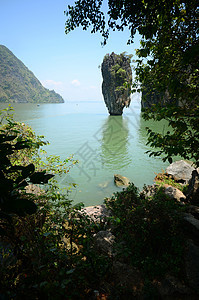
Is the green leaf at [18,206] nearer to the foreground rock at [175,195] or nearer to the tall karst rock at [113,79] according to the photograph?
the foreground rock at [175,195]

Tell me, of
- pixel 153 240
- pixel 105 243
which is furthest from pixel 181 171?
pixel 105 243

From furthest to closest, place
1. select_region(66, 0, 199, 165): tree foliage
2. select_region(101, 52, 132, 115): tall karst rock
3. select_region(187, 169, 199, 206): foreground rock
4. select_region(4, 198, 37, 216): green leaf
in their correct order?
1. select_region(101, 52, 132, 115): tall karst rock
2. select_region(187, 169, 199, 206): foreground rock
3. select_region(66, 0, 199, 165): tree foliage
4. select_region(4, 198, 37, 216): green leaf

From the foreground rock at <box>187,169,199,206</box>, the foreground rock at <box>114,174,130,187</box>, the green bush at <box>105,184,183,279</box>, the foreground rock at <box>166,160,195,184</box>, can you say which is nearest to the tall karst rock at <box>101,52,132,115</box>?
the foreground rock at <box>166,160,195,184</box>

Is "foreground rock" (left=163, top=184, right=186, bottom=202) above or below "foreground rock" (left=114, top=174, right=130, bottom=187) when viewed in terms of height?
above

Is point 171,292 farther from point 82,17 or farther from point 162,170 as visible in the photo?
point 162,170

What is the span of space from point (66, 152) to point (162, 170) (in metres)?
11.1

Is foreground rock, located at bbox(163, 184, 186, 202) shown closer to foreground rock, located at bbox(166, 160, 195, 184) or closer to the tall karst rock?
foreground rock, located at bbox(166, 160, 195, 184)

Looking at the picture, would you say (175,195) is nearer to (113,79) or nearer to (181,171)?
(181,171)

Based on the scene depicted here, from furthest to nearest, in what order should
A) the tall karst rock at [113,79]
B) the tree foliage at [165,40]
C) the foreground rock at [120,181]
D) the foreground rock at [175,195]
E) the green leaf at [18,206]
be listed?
1. the tall karst rock at [113,79]
2. the foreground rock at [120,181]
3. the foreground rock at [175,195]
4. the tree foliage at [165,40]
5. the green leaf at [18,206]

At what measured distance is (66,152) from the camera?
61.2ft

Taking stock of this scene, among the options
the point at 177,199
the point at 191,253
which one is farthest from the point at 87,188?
the point at 191,253

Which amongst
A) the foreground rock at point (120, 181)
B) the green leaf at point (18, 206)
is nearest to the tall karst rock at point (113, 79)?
the foreground rock at point (120, 181)

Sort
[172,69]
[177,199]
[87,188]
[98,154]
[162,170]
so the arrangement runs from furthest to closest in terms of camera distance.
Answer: [98,154]
[162,170]
[87,188]
[177,199]
[172,69]

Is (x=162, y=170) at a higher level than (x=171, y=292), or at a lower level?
lower
